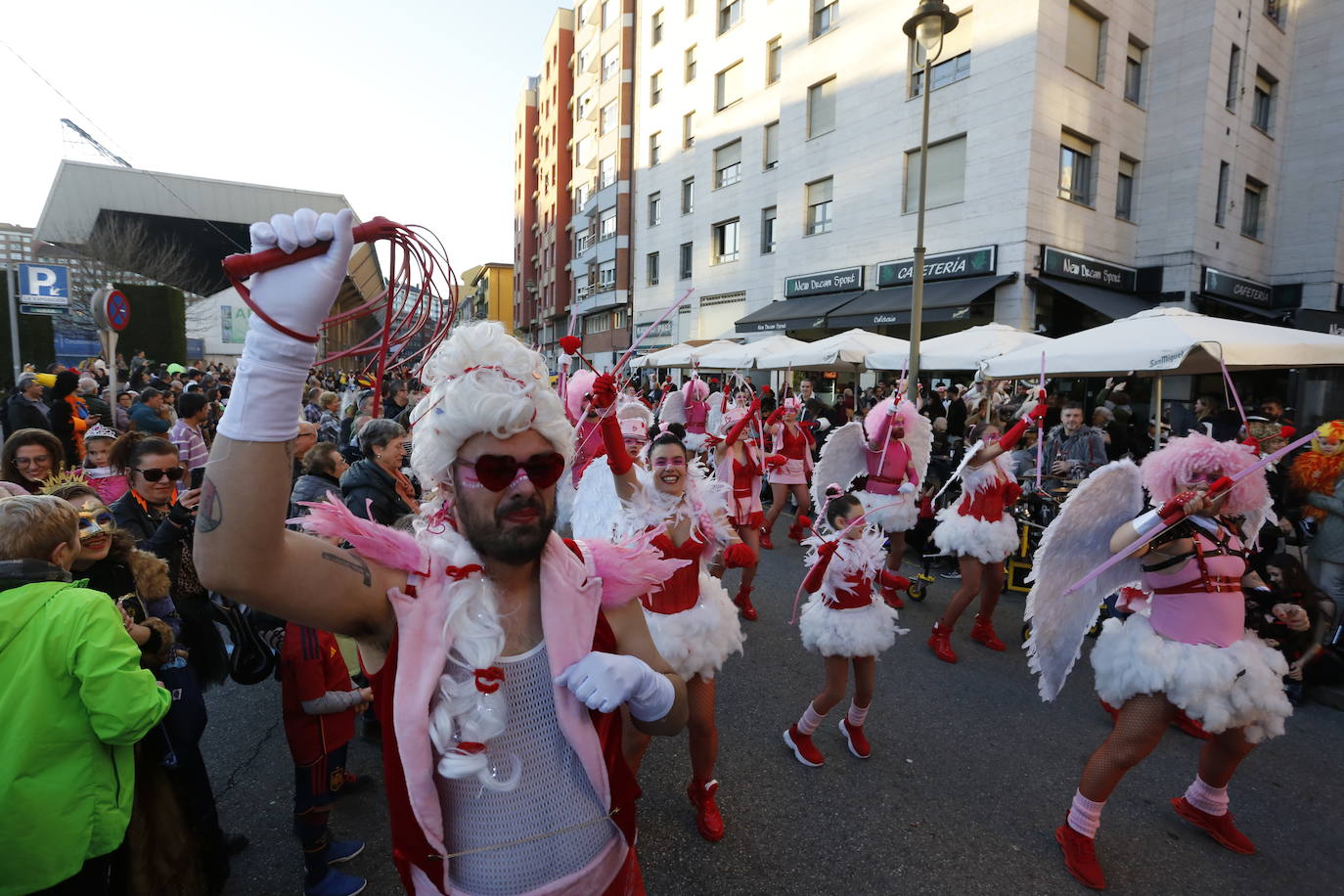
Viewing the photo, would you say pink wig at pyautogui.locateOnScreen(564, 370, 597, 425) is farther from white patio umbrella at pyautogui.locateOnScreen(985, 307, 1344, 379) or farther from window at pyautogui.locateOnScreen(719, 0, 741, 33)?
window at pyautogui.locateOnScreen(719, 0, 741, 33)

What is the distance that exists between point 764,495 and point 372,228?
420 inches

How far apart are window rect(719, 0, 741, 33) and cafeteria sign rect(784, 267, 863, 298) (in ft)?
34.0

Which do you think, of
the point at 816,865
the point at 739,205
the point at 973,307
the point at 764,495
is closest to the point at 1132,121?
the point at 973,307

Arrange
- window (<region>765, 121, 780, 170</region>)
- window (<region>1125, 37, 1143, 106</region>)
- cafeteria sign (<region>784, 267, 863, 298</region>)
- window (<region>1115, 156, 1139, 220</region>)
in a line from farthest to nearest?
1. window (<region>765, 121, 780, 170</region>)
2. cafeteria sign (<region>784, 267, 863, 298</region>)
3. window (<region>1115, 156, 1139, 220</region>)
4. window (<region>1125, 37, 1143, 106</region>)

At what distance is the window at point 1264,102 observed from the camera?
17500 millimetres

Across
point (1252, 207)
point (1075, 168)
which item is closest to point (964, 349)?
point (1075, 168)

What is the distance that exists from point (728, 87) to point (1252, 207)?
16.5 m

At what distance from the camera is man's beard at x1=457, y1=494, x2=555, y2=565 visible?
4.91ft

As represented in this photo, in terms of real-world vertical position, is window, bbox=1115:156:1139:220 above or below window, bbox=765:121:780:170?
below

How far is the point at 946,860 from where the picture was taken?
293cm

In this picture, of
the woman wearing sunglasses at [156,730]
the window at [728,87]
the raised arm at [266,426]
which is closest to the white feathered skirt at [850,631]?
the woman wearing sunglasses at [156,730]

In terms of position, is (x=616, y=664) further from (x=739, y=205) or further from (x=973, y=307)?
(x=739, y=205)

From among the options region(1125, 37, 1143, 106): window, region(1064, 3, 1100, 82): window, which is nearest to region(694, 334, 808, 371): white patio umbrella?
region(1064, 3, 1100, 82): window

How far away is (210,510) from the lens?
111 cm
